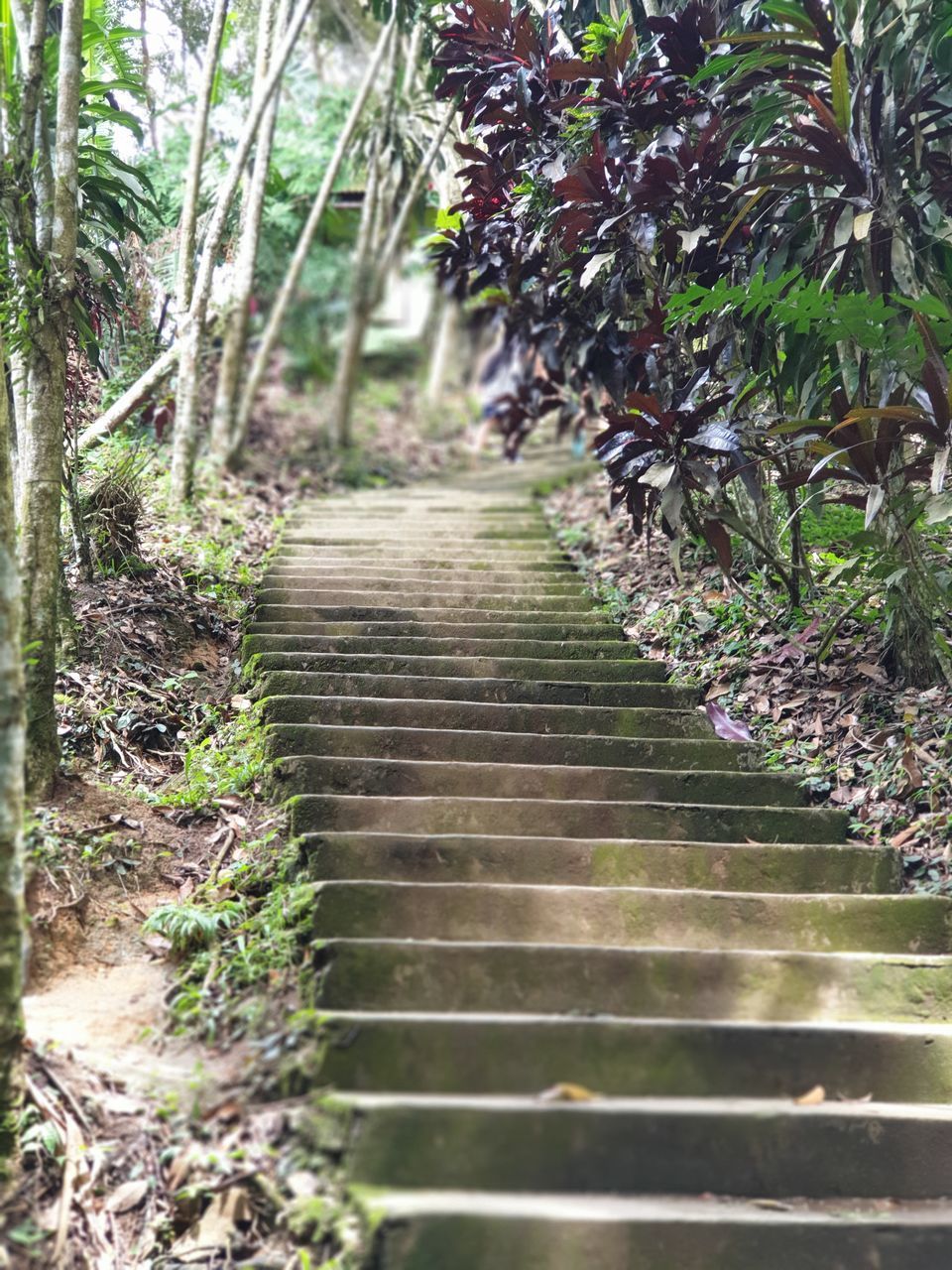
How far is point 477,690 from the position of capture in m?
4.28

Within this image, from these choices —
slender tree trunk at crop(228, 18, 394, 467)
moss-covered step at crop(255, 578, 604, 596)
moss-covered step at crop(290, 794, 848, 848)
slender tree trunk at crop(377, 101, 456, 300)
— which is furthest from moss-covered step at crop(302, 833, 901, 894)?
slender tree trunk at crop(228, 18, 394, 467)

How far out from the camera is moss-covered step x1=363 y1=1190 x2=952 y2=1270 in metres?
2.09

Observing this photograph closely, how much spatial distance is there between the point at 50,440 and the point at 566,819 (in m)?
2.11

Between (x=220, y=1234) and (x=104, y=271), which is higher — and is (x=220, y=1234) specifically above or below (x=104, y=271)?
below

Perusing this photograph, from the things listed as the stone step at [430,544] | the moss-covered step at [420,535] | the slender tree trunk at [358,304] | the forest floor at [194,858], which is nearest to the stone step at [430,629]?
the forest floor at [194,858]

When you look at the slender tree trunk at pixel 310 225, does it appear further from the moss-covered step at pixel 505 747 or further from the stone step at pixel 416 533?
the moss-covered step at pixel 505 747

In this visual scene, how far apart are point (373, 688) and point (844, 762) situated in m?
1.84

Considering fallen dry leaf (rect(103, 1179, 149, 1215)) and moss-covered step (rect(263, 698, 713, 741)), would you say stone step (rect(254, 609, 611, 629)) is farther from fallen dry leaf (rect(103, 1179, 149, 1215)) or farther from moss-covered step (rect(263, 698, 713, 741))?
fallen dry leaf (rect(103, 1179, 149, 1215))

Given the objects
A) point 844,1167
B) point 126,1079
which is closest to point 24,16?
point 126,1079

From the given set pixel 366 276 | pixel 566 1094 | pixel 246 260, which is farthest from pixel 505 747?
pixel 366 276

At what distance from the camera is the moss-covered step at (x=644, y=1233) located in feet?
6.84

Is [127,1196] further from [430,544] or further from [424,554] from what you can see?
[430,544]

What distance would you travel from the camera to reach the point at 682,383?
443 centimetres

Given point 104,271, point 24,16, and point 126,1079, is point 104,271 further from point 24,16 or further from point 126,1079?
point 126,1079
